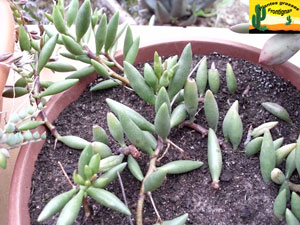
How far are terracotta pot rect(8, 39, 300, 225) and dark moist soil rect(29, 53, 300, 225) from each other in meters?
0.02

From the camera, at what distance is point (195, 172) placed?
786 millimetres

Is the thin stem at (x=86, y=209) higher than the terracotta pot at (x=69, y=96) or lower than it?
lower

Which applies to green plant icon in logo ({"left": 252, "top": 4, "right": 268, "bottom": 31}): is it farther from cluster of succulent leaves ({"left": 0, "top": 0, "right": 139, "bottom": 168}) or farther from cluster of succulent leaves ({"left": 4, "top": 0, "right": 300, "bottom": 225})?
cluster of succulent leaves ({"left": 0, "top": 0, "right": 139, "bottom": 168})

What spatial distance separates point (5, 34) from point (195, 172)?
47 centimetres

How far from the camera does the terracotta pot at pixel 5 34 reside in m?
0.79

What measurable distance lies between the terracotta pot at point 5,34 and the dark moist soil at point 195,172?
0.50ft

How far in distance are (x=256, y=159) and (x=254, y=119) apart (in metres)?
0.11

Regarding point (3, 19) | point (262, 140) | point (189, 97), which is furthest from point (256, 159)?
point (3, 19)

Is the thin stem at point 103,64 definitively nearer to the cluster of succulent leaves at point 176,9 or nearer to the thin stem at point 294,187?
the thin stem at point 294,187

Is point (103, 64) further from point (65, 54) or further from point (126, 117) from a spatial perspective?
point (126, 117)

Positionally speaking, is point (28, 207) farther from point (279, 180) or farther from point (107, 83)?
point (279, 180)

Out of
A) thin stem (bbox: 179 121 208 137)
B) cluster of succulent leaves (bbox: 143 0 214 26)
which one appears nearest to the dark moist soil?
thin stem (bbox: 179 121 208 137)

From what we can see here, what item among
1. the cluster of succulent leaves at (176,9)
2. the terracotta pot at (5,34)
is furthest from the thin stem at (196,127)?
the cluster of succulent leaves at (176,9)

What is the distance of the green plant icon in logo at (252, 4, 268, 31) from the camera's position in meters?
0.79
